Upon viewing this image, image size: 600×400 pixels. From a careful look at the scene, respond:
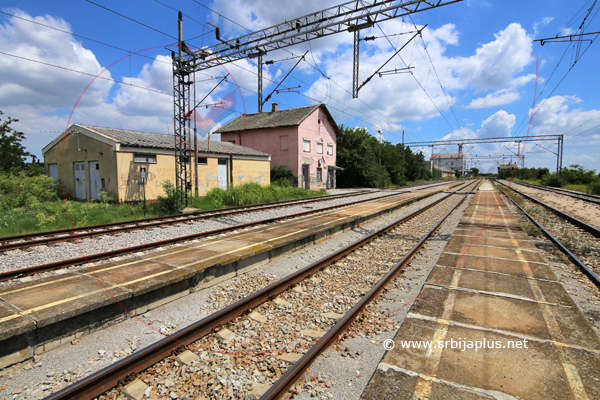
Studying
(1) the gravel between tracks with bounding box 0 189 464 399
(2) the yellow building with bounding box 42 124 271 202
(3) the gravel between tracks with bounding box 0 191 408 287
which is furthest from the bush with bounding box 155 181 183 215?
(1) the gravel between tracks with bounding box 0 189 464 399

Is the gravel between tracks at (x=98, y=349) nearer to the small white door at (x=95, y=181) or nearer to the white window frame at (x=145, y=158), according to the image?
the white window frame at (x=145, y=158)

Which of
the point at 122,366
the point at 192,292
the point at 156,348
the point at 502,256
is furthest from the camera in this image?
the point at 502,256

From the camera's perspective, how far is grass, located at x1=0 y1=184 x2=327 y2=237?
416 inches

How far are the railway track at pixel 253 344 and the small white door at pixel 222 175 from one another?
17.7 metres

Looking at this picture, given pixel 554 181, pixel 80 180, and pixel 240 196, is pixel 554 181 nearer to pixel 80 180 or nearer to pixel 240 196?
pixel 240 196

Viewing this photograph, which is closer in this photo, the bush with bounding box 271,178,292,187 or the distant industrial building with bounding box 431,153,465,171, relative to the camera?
the bush with bounding box 271,178,292,187

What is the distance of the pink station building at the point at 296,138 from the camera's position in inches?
1211

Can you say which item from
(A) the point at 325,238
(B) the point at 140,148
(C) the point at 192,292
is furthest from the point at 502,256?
(B) the point at 140,148

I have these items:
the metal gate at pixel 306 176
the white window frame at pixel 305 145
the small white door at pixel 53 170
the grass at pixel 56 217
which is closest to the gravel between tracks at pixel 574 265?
the grass at pixel 56 217

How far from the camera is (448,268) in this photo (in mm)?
6504

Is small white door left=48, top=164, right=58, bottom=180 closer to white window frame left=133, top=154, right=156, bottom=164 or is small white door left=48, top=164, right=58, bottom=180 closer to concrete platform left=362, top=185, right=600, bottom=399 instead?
white window frame left=133, top=154, right=156, bottom=164

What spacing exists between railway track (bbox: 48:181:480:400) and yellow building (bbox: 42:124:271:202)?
12.4 m

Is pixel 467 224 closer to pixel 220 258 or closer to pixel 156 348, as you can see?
pixel 220 258

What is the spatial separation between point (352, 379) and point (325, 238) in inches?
254
